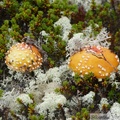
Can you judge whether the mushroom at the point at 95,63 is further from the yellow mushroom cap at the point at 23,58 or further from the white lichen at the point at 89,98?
the yellow mushroom cap at the point at 23,58

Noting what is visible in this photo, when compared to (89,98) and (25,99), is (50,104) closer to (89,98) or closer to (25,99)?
(25,99)

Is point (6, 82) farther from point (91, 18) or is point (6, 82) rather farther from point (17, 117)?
point (91, 18)

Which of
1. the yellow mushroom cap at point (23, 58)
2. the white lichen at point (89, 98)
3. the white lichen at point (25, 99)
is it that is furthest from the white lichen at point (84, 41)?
the white lichen at point (25, 99)

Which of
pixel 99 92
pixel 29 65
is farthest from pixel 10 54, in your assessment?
pixel 99 92

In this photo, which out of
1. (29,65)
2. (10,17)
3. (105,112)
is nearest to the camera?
(105,112)

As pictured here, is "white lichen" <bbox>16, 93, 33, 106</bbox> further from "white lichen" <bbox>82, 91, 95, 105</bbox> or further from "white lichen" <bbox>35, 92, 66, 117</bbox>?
"white lichen" <bbox>82, 91, 95, 105</bbox>

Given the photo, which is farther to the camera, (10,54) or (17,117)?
(10,54)

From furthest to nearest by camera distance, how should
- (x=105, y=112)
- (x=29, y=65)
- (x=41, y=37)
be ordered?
(x=41, y=37), (x=29, y=65), (x=105, y=112)

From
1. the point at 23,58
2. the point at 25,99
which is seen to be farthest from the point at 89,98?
the point at 23,58
